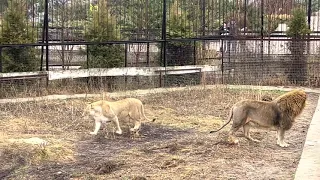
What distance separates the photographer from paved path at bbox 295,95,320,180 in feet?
22.1

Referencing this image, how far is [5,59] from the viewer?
14.7m

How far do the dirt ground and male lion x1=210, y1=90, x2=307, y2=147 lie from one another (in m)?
0.33

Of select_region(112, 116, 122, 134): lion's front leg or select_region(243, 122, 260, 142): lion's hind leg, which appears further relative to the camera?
select_region(112, 116, 122, 134): lion's front leg

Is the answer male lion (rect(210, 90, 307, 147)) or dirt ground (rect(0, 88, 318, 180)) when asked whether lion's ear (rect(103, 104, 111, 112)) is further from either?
male lion (rect(210, 90, 307, 147))

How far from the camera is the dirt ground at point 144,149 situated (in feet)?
23.1

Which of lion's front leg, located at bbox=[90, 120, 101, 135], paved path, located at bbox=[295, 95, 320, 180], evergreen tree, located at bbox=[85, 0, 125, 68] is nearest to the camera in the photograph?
paved path, located at bbox=[295, 95, 320, 180]

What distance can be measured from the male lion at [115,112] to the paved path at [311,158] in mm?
3015

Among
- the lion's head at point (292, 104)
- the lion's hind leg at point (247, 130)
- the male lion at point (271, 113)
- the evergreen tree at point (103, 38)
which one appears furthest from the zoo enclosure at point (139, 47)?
the lion's head at point (292, 104)

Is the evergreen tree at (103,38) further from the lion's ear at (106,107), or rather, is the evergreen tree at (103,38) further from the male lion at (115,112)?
the lion's ear at (106,107)

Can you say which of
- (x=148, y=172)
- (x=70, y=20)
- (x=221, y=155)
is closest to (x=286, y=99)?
(x=221, y=155)

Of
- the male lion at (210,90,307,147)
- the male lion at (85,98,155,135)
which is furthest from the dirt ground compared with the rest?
the male lion at (210,90,307,147)

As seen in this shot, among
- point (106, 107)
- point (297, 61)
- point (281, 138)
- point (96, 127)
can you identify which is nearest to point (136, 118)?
point (106, 107)

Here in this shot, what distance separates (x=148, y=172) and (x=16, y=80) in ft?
27.3

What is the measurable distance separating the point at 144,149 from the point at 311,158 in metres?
2.49
